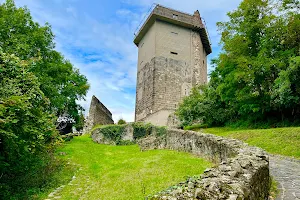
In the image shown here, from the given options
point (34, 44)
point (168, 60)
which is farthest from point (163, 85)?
point (34, 44)

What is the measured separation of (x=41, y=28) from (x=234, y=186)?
18.8m

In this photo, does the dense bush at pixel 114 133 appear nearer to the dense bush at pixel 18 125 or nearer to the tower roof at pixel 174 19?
the dense bush at pixel 18 125

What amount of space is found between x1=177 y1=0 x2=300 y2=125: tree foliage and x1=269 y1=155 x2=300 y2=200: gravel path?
6959 mm

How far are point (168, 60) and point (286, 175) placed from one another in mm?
29351

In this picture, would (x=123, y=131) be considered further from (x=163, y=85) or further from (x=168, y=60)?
(x=168, y=60)

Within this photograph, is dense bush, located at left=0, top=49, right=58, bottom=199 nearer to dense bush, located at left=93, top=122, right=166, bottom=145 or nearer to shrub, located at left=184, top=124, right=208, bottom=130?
dense bush, located at left=93, top=122, right=166, bottom=145

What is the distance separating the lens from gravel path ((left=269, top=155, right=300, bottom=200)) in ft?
22.2

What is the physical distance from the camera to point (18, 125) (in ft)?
30.8

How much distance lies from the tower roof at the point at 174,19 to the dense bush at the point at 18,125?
2854 centimetres

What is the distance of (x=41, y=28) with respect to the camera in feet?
62.7

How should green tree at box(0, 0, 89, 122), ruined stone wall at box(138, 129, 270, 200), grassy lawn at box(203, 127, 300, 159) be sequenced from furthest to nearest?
1. green tree at box(0, 0, 89, 122)
2. grassy lawn at box(203, 127, 300, 159)
3. ruined stone wall at box(138, 129, 270, 200)

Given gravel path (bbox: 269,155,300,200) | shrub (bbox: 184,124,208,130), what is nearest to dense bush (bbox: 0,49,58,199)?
gravel path (bbox: 269,155,300,200)

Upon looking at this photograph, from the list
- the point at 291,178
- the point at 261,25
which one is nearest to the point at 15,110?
the point at 291,178

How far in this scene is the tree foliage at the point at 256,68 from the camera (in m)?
19.3
